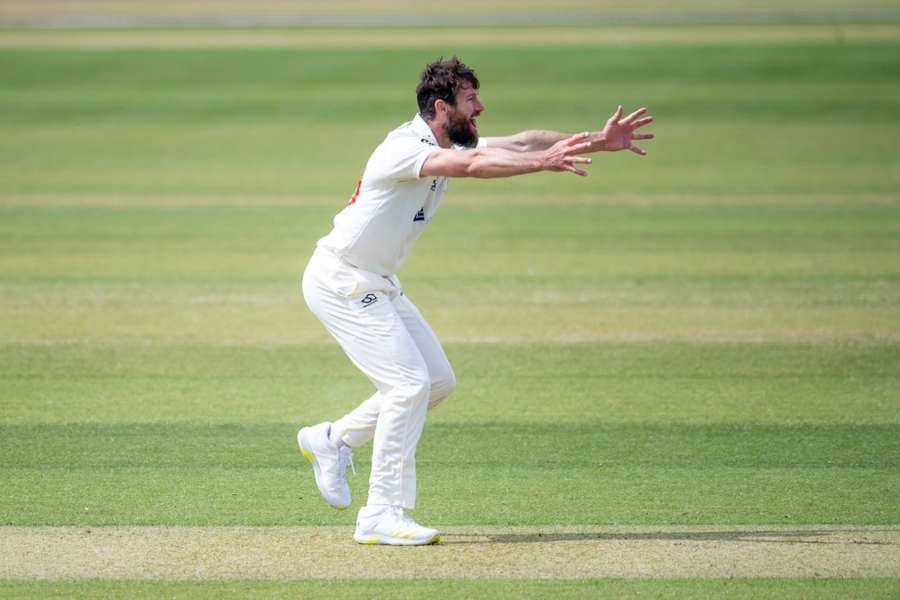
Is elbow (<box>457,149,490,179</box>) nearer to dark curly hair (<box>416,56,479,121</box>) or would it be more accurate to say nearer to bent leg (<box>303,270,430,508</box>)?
dark curly hair (<box>416,56,479,121</box>)

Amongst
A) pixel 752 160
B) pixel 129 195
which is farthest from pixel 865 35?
pixel 129 195

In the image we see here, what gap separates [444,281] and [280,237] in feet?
11.1

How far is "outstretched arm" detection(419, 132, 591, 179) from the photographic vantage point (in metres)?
6.98

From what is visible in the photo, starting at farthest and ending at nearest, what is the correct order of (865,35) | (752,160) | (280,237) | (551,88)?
(865,35) < (551,88) < (752,160) < (280,237)

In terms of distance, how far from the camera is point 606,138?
7723 mm

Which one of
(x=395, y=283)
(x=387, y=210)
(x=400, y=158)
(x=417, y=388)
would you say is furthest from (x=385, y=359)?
(x=400, y=158)

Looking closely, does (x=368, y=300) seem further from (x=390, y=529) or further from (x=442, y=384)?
(x=390, y=529)

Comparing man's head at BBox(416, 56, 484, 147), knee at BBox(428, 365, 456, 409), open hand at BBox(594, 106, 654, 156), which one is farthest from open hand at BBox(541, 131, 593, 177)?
knee at BBox(428, 365, 456, 409)

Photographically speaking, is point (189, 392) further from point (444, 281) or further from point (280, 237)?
point (280, 237)

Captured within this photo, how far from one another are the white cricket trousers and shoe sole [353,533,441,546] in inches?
7.6

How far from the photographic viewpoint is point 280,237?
17359 mm

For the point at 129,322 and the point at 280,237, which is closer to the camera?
the point at 129,322

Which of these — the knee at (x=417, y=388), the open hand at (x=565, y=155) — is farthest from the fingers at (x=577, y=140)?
Answer: the knee at (x=417, y=388)

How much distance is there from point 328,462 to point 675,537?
6.63 feet
